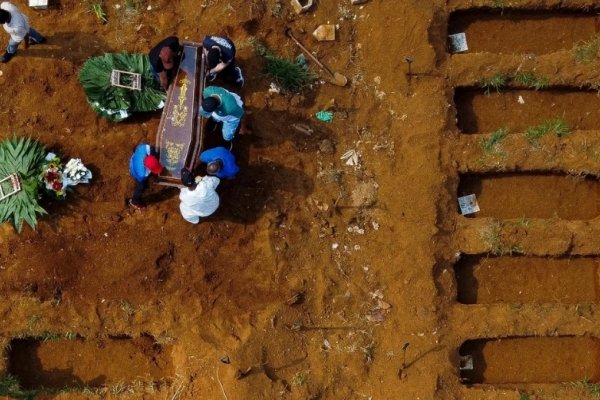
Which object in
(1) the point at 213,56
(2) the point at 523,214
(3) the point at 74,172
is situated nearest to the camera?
(1) the point at 213,56

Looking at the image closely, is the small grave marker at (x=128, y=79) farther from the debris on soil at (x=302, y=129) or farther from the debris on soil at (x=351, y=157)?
the debris on soil at (x=351, y=157)

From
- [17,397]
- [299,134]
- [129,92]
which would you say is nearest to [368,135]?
[299,134]

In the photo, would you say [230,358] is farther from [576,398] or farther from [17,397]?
[576,398]

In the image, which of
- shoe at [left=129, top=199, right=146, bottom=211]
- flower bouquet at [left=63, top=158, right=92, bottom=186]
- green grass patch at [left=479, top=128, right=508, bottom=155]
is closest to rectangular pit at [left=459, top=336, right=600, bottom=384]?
green grass patch at [left=479, top=128, right=508, bottom=155]

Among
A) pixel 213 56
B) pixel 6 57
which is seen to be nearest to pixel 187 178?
pixel 213 56

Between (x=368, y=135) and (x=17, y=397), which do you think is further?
(x=368, y=135)

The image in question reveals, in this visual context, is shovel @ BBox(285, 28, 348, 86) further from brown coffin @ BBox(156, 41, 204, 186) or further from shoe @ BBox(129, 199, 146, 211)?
shoe @ BBox(129, 199, 146, 211)

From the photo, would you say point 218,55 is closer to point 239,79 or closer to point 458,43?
point 239,79

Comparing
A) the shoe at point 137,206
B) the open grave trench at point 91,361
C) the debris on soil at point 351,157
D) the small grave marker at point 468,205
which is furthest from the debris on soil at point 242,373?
the small grave marker at point 468,205
